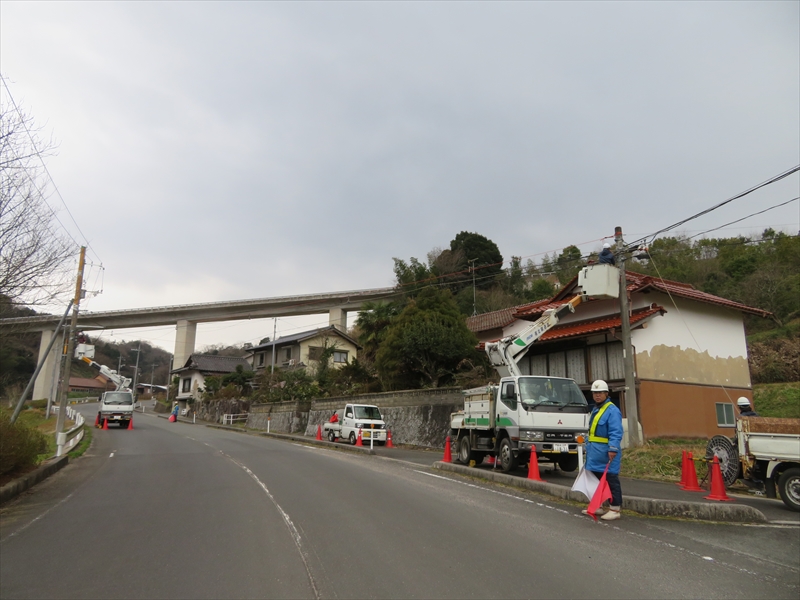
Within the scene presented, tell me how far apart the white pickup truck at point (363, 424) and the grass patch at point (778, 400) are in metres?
17.3

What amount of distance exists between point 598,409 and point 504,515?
2.15 metres

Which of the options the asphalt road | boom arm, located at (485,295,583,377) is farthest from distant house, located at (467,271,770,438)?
the asphalt road

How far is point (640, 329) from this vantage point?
21.1 m

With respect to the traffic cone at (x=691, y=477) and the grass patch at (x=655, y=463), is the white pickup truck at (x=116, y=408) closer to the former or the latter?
A: the grass patch at (x=655, y=463)

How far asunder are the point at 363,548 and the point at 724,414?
21.6 metres

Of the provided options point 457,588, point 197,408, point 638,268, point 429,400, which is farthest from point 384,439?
point 197,408

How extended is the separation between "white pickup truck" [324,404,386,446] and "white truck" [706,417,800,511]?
15329mm

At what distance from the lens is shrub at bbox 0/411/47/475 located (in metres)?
11.2

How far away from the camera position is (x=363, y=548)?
647cm

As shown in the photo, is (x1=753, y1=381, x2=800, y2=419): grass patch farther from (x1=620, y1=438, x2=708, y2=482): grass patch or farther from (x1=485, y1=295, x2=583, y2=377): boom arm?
(x1=485, y1=295, x2=583, y2=377): boom arm

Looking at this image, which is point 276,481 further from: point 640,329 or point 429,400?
point 640,329

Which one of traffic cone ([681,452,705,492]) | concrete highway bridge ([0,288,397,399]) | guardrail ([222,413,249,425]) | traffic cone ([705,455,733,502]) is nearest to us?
traffic cone ([705,455,733,502])

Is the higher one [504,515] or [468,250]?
[468,250]

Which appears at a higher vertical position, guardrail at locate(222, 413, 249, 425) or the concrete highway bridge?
the concrete highway bridge
